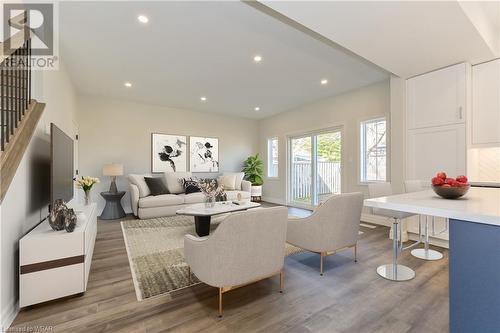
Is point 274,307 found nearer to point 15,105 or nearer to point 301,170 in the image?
point 15,105

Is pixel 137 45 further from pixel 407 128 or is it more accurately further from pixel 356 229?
pixel 407 128

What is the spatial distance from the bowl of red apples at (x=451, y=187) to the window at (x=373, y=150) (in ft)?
9.54

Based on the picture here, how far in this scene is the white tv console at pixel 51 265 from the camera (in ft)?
5.54

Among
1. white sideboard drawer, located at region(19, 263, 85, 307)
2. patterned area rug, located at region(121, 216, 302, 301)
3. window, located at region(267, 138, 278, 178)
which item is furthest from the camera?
window, located at region(267, 138, 278, 178)

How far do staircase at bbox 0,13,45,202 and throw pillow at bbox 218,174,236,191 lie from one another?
4254 mm

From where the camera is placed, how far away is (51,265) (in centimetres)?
177

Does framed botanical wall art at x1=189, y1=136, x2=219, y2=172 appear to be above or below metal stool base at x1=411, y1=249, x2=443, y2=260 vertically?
above

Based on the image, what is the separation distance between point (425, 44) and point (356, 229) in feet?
7.57

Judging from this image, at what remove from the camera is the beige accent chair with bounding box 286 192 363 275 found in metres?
2.24

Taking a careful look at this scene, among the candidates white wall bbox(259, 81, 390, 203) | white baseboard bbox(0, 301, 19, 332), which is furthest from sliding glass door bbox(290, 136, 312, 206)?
white baseboard bbox(0, 301, 19, 332)

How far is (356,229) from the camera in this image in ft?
8.31

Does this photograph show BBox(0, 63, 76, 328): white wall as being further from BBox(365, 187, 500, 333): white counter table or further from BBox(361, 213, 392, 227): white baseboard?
BBox(361, 213, 392, 227): white baseboard

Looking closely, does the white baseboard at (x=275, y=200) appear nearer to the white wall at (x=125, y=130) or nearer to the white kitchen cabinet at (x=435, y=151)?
the white wall at (x=125, y=130)

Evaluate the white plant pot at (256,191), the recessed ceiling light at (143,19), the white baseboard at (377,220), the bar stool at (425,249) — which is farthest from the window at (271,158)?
the recessed ceiling light at (143,19)
